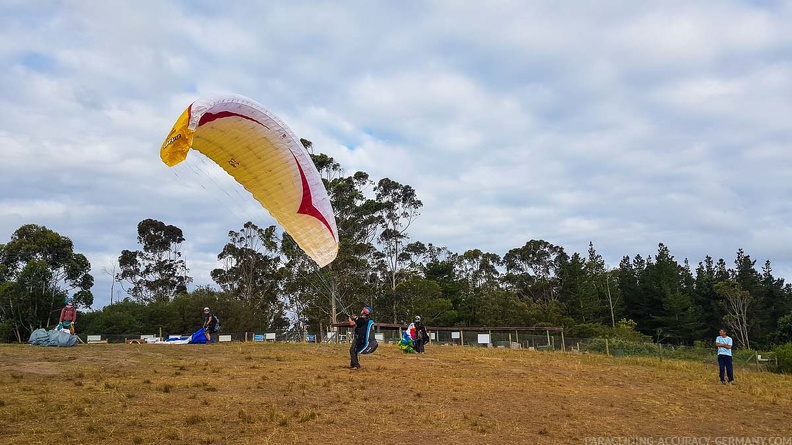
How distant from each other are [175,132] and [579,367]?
13774mm

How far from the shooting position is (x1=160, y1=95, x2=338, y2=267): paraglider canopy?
15.2 metres

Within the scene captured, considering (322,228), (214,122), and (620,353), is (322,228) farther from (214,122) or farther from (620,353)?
(620,353)

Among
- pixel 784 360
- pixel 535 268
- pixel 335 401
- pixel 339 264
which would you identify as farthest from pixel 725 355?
pixel 535 268

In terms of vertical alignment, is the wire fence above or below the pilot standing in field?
below

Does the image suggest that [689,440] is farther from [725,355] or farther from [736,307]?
[736,307]

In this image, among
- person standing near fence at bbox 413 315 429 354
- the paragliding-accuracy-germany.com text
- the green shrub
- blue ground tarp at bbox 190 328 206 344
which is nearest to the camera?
the paragliding-accuracy-germany.com text

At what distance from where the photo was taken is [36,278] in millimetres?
49750

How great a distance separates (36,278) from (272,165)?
1706 inches

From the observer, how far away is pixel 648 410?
1186cm

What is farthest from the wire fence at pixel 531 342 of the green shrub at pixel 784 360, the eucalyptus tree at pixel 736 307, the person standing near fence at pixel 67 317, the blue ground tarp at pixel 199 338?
the eucalyptus tree at pixel 736 307

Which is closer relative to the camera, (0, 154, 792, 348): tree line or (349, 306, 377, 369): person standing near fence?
(349, 306, 377, 369): person standing near fence

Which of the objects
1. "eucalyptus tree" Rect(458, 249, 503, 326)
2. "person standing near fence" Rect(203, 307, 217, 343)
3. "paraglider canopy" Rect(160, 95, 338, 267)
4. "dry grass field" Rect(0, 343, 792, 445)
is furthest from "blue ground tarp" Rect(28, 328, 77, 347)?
"eucalyptus tree" Rect(458, 249, 503, 326)

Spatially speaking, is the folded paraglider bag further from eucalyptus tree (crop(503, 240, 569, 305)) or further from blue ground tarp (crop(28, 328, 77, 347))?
eucalyptus tree (crop(503, 240, 569, 305))

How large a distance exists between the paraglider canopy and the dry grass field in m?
3.68
